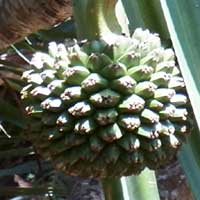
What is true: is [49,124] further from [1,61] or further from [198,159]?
[1,61]

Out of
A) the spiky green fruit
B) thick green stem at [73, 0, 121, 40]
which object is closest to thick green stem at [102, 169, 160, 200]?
the spiky green fruit

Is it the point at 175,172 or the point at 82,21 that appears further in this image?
the point at 175,172

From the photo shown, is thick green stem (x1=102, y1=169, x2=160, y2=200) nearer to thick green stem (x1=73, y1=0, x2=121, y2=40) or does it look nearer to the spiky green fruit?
the spiky green fruit

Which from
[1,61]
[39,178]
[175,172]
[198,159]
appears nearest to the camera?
[198,159]

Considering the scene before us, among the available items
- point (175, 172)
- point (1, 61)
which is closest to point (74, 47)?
point (1, 61)

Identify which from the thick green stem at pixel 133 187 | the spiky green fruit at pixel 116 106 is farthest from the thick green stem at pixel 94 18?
the thick green stem at pixel 133 187
